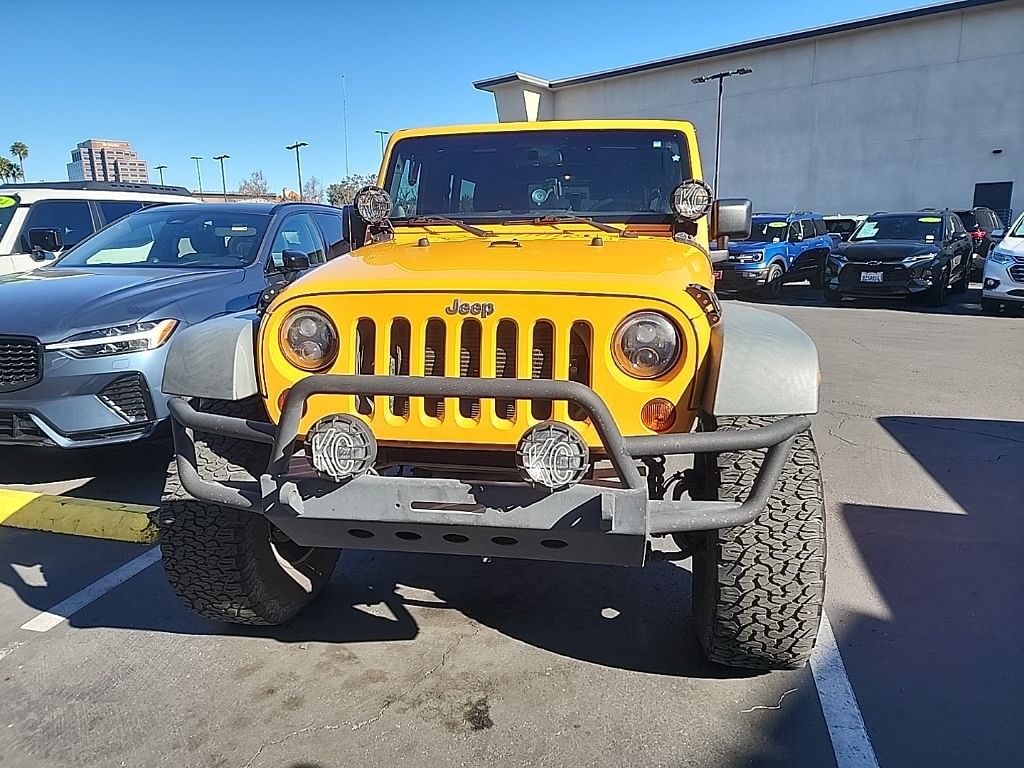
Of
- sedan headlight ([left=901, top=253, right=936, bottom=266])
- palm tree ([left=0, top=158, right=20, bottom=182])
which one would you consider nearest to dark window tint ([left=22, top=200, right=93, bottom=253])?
sedan headlight ([left=901, top=253, right=936, bottom=266])

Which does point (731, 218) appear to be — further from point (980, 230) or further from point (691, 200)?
point (980, 230)

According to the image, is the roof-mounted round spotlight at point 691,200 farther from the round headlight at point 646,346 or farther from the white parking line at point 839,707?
the white parking line at point 839,707

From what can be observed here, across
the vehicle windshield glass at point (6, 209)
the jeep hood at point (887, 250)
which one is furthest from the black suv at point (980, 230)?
the vehicle windshield glass at point (6, 209)

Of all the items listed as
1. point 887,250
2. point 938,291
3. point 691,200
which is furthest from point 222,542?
point 938,291

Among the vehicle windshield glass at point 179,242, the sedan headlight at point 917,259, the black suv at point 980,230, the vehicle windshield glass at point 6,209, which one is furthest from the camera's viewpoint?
the black suv at point 980,230

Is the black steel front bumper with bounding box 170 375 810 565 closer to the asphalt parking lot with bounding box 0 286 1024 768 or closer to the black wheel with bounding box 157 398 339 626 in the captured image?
the black wheel with bounding box 157 398 339 626

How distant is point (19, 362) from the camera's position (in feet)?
14.3

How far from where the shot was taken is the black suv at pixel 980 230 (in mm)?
16489

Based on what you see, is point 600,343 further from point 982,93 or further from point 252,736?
point 982,93

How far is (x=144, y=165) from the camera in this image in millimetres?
67125

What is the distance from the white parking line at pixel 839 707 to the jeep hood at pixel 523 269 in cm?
147

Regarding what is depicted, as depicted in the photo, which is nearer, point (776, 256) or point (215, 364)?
point (215, 364)

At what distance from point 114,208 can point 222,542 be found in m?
7.08

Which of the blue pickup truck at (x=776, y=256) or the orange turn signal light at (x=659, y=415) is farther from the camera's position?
the blue pickup truck at (x=776, y=256)
